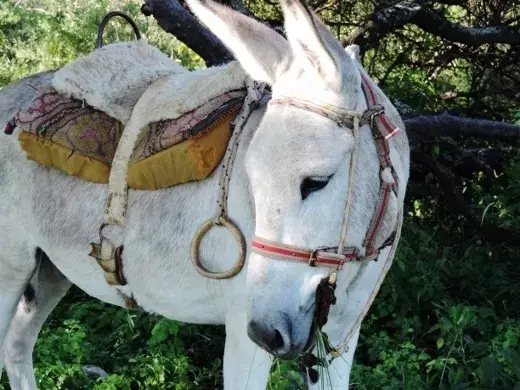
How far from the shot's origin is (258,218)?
2170mm

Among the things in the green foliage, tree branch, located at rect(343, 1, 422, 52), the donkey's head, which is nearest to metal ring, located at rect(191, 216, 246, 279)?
the donkey's head

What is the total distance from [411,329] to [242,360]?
1.62 meters

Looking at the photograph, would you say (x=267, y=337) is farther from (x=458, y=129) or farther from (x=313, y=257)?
(x=458, y=129)

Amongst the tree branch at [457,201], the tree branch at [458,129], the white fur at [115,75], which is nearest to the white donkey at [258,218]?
the white fur at [115,75]

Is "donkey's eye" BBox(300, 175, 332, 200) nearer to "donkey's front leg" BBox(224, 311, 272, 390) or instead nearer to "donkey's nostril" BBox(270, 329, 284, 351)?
"donkey's nostril" BBox(270, 329, 284, 351)

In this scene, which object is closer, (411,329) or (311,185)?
(311,185)

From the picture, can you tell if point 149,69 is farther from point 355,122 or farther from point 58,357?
point 58,357

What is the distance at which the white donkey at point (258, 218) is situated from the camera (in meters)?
2.11

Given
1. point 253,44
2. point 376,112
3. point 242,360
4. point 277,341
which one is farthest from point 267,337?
point 253,44

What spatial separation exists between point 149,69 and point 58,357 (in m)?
1.75

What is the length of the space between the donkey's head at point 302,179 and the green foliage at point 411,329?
1.48 m

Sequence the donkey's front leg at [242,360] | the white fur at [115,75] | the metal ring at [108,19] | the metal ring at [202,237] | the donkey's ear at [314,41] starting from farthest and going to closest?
the metal ring at [108,19], the white fur at [115,75], the donkey's front leg at [242,360], the metal ring at [202,237], the donkey's ear at [314,41]

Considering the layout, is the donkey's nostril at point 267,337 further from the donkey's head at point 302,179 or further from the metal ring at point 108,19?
the metal ring at point 108,19

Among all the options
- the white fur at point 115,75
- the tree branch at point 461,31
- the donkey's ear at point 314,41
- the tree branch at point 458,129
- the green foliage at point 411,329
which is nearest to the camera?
the donkey's ear at point 314,41
